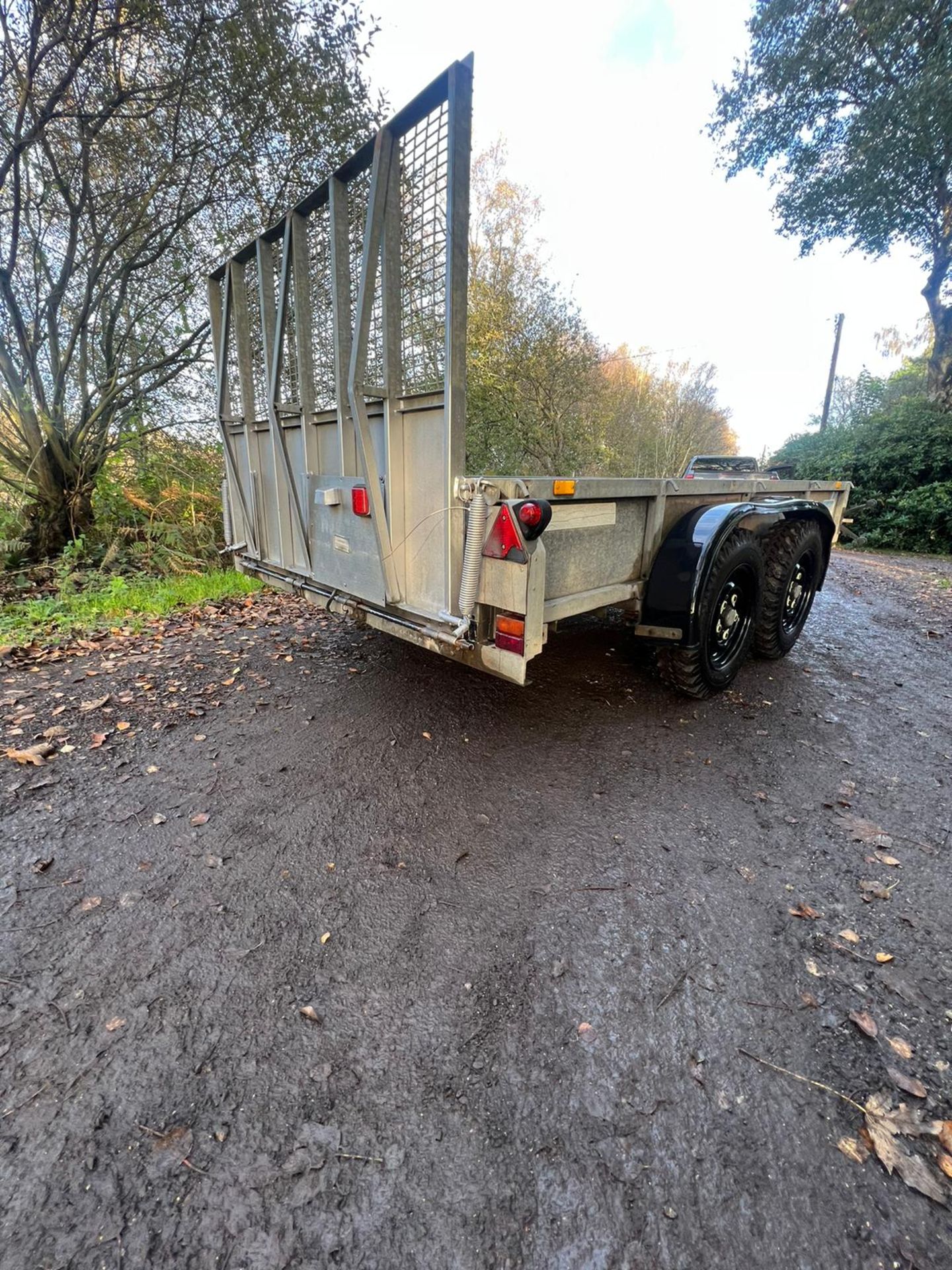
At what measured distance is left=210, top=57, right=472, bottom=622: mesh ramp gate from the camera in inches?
94.9

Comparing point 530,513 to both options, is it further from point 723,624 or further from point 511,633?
point 723,624

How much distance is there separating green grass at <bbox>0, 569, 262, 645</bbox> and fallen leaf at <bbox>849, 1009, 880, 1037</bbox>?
5.96 metres

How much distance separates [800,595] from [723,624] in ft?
5.64

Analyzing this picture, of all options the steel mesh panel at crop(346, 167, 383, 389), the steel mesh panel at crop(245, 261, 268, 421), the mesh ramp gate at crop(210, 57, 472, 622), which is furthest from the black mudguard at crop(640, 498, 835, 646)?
the steel mesh panel at crop(245, 261, 268, 421)

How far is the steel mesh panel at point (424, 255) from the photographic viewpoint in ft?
7.86

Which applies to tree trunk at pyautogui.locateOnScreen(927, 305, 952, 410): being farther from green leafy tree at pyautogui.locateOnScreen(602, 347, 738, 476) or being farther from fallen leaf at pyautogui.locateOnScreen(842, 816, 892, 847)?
fallen leaf at pyautogui.locateOnScreen(842, 816, 892, 847)

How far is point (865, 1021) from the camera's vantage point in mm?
1688

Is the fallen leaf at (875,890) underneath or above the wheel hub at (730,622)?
underneath

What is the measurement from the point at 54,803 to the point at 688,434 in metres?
26.4

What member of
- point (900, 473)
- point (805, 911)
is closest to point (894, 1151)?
point (805, 911)

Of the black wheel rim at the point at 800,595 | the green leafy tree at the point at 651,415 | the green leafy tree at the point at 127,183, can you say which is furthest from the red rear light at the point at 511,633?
the green leafy tree at the point at 651,415

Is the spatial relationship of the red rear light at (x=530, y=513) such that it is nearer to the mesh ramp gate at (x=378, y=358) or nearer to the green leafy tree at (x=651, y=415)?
the mesh ramp gate at (x=378, y=358)

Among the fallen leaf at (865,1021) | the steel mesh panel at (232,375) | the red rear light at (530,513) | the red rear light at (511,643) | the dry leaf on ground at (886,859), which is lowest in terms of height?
the dry leaf on ground at (886,859)

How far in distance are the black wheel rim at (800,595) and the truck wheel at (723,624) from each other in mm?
912
